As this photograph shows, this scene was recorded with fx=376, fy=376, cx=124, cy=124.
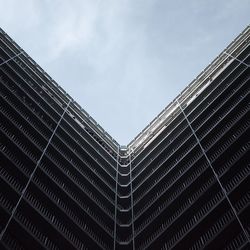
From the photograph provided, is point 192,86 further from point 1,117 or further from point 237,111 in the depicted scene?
point 1,117

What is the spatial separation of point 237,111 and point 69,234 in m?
13.3

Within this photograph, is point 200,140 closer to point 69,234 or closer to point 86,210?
point 86,210

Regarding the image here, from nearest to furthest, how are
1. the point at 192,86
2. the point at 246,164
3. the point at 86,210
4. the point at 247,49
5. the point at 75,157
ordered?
the point at 246,164, the point at 86,210, the point at 75,157, the point at 247,49, the point at 192,86

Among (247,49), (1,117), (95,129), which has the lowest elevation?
(247,49)

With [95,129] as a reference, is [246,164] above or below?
below

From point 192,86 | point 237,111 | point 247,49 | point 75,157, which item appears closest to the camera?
point 237,111

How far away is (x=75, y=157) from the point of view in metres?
27.3

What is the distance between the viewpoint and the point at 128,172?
3256cm

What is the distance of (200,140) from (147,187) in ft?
17.5

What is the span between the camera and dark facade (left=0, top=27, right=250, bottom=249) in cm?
1962

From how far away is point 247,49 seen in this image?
99.6ft

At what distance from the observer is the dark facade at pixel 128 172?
19.6 meters

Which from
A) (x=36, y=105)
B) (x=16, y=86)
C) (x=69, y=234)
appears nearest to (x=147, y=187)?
(x=69, y=234)

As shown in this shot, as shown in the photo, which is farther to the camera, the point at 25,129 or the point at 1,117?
the point at 25,129
